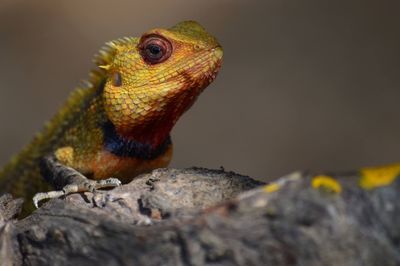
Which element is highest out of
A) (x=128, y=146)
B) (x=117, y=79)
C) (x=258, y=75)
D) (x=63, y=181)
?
(x=117, y=79)

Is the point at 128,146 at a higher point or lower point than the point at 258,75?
higher

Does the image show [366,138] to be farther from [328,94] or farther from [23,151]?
[23,151]

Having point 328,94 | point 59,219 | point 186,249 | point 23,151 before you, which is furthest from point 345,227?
point 328,94

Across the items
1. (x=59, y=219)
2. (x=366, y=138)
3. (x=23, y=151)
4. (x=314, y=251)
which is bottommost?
(x=366, y=138)

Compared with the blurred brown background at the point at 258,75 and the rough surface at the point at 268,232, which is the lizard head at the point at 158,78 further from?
the blurred brown background at the point at 258,75

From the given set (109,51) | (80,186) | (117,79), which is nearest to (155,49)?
(117,79)

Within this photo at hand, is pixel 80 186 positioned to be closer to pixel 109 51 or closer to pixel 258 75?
pixel 109 51

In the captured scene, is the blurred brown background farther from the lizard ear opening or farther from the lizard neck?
the lizard ear opening
